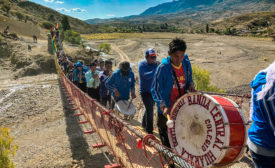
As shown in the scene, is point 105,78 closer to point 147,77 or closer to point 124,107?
point 124,107

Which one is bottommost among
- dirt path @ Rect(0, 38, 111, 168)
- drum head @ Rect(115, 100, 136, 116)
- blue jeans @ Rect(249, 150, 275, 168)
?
dirt path @ Rect(0, 38, 111, 168)

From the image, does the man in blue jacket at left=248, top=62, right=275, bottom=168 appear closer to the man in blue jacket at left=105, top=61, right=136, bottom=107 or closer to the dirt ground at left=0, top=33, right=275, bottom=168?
the man in blue jacket at left=105, top=61, right=136, bottom=107

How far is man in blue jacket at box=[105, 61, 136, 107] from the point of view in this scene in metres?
4.50

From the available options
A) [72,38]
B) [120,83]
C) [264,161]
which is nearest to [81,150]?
[120,83]

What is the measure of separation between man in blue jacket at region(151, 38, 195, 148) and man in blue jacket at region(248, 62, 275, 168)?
1.10m

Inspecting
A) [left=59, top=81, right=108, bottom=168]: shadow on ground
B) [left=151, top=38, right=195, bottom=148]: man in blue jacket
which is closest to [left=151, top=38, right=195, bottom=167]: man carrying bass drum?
[left=151, top=38, right=195, bottom=148]: man in blue jacket

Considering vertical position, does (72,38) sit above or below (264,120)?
above

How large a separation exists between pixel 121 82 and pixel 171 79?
2.01 m

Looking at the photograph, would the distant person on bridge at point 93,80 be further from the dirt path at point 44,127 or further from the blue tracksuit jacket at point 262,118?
the blue tracksuit jacket at point 262,118

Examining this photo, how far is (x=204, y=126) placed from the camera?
7.07ft

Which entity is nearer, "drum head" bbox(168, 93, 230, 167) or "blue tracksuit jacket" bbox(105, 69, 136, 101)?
"drum head" bbox(168, 93, 230, 167)

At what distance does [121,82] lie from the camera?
4.56 m

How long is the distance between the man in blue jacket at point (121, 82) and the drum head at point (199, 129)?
2.13 m

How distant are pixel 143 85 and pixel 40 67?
18500 millimetres
